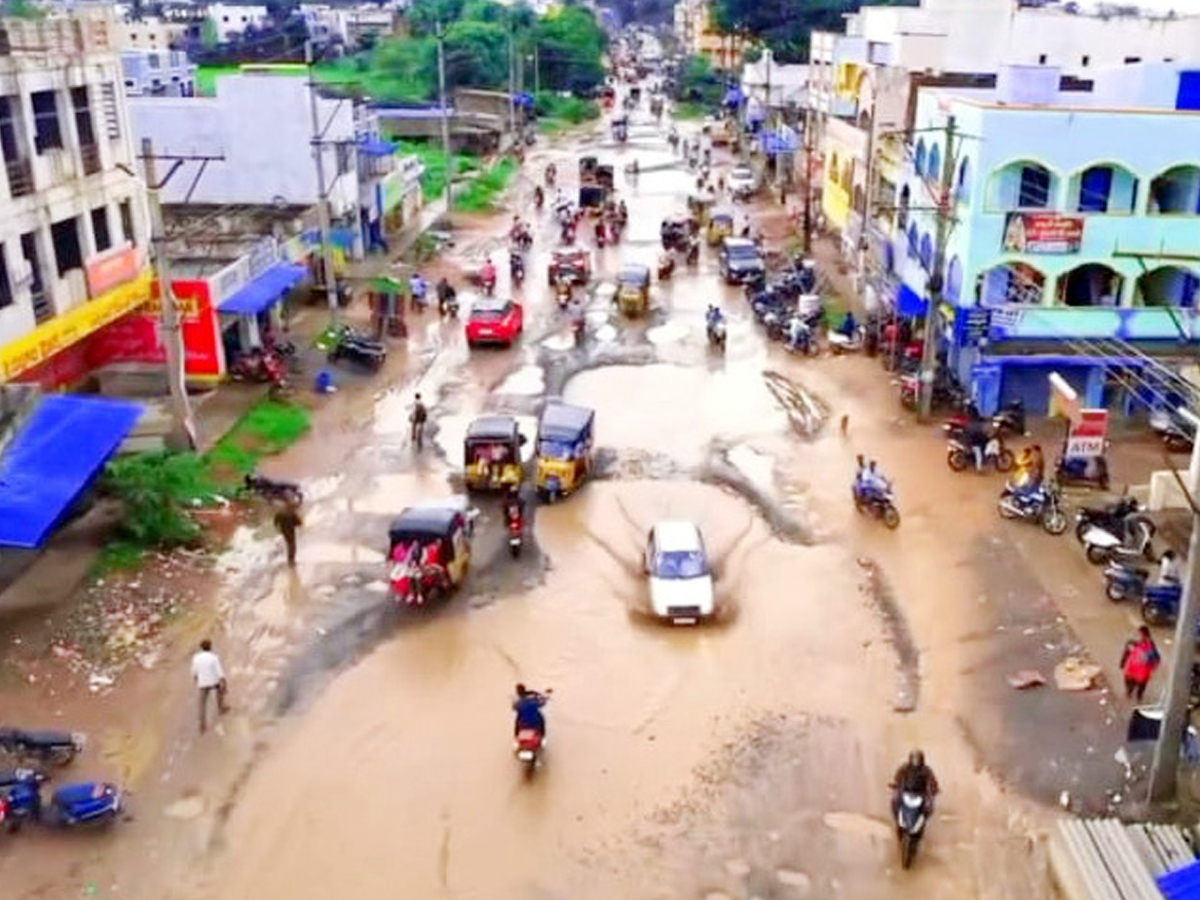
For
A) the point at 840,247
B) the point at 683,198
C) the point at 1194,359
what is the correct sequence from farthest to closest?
the point at 683,198
the point at 840,247
the point at 1194,359

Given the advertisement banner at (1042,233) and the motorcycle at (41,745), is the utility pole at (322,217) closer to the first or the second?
the advertisement banner at (1042,233)

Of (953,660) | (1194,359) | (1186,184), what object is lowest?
(953,660)

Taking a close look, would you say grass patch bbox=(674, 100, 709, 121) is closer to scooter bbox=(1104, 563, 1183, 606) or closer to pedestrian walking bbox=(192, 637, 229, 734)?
scooter bbox=(1104, 563, 1183, 606)

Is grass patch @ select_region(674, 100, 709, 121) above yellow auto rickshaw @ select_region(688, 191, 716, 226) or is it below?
above

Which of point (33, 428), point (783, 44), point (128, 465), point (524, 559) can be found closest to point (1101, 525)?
point (524, 559)

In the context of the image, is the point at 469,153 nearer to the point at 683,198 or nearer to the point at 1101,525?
the point at 683,198

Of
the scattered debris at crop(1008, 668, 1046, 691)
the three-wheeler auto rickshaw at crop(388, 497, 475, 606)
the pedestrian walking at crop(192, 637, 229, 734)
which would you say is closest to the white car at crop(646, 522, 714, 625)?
the three-wheeler auto rickshaw at crop(388, 497, 475, 606)

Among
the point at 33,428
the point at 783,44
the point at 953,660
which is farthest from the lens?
the point at 783,44

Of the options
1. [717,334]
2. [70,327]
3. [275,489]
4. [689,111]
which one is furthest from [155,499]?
[689,111]
